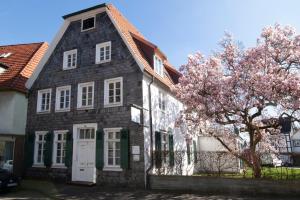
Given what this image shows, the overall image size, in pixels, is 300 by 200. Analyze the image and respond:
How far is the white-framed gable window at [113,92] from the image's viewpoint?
15.9 m

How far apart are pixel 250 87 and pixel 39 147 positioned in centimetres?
1331

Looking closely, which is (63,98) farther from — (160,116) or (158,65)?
(158,65)

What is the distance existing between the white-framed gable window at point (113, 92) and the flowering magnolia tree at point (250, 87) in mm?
3510

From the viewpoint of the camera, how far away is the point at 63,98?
1805 cm

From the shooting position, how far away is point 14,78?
62.4ft

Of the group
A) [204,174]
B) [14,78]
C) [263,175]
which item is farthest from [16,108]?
[263,175]

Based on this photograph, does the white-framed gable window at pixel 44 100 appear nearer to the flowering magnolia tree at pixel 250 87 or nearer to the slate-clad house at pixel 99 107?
the slate-clad house at pixel 99 107

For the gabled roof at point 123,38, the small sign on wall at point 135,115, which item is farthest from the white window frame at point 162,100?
the small sign on wall at point 135,115

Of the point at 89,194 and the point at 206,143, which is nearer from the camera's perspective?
the point at 89,194

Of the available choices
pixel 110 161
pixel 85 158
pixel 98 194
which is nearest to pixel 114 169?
pixel 110 161

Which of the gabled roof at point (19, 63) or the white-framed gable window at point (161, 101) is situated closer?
the white-framed gable window at point (161, 101)

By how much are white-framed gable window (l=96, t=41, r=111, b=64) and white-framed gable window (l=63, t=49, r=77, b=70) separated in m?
1.79

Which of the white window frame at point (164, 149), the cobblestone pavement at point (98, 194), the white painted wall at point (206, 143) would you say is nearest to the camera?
the cobblestone pavement at point (98, 194)

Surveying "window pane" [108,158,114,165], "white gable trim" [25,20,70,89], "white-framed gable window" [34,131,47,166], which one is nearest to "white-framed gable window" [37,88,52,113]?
"white gable trim" [25,20,70,89]
